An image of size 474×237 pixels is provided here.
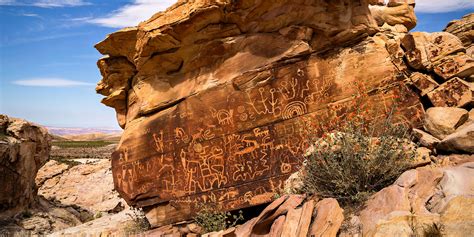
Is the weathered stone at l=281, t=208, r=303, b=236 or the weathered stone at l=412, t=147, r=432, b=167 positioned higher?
the weathered stone at l=412, t=147, r=432, b=167

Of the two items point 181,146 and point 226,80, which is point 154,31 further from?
point 181,146

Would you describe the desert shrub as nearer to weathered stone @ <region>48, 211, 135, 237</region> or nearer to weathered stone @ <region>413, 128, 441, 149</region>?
weathered stone @ <region>413, 128, 441, 149</region>

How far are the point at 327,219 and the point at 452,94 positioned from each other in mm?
3882

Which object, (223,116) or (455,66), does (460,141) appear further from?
(223,116)

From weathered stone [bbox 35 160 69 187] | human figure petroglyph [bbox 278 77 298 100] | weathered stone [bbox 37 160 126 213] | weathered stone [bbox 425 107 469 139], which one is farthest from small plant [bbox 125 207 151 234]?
weathered stone [bbox 35 160 69 187]

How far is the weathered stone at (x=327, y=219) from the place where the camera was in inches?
177

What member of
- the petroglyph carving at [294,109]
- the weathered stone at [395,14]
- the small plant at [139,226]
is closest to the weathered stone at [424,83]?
the petroglyph carving at [294,109]

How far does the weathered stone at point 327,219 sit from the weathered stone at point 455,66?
3860mm

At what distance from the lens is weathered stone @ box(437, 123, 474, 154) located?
5354mm

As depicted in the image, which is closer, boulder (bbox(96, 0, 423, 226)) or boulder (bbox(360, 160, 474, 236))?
boulder (bbox(360, 160, 474, 236))

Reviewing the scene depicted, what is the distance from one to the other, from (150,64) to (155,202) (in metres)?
3.58

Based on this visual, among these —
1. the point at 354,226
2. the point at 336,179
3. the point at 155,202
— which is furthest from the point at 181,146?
the point at 354,226

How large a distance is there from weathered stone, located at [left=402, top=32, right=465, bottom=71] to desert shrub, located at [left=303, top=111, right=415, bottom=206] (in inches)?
74.2

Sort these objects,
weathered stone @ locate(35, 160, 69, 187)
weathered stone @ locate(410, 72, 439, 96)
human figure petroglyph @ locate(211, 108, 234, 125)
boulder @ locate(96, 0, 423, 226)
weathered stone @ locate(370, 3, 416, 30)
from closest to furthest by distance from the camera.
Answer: weathered stone @ locate(410, 72, 439, 96)
boulder @ locate(96, 0, 423, 226)
human figure petroglyph @ locate(211, 108, 234, 125)
weathered stone @ locate(370, 3, 416, 30)
weathered stone @ locate(35, 160, 69, 187)
